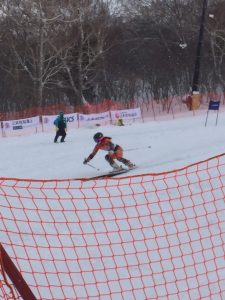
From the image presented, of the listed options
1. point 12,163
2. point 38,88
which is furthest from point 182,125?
point 38,88

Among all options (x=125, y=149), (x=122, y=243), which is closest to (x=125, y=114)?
(x=125, y=149)

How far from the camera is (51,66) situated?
135ft

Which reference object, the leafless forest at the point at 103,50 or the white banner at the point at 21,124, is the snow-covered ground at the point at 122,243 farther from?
the leafless forest at the point at 103,50

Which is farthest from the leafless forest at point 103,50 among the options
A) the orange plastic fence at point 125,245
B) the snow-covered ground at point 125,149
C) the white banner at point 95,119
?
the orange plastic fence at point 125,245

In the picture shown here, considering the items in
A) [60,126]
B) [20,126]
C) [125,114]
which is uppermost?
[60,126]

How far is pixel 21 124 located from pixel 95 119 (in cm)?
430

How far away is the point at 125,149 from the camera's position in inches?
742

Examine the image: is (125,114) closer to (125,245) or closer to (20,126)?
(20,126)

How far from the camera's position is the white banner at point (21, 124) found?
89.9 feet

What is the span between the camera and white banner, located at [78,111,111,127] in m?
28.7

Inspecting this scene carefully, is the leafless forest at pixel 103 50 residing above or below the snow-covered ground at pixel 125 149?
above

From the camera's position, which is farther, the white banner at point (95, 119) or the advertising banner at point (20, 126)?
the white banner at point (95, 119)

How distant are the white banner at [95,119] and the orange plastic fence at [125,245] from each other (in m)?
17.7

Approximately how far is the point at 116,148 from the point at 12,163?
542cm
